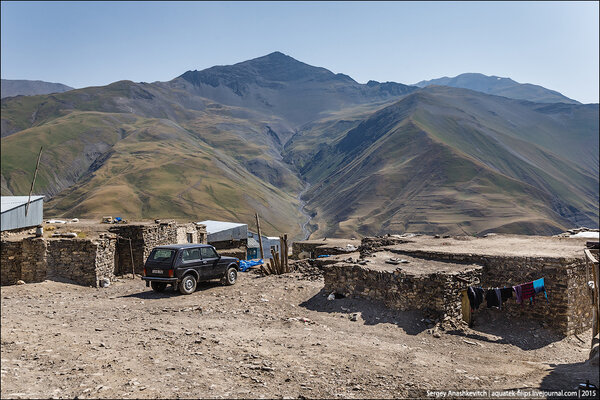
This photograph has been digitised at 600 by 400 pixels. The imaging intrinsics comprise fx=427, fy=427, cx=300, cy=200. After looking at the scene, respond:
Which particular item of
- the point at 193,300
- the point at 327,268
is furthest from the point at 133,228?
the point at 327,268

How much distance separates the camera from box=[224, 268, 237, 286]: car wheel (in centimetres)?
1884

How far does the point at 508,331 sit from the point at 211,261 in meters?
12.0

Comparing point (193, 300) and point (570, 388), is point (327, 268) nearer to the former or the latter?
point (193, 300)

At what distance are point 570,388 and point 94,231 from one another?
22533 millimetres

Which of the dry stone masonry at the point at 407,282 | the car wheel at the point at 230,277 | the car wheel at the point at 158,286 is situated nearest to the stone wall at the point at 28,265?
the car wheel at the point at 158,286

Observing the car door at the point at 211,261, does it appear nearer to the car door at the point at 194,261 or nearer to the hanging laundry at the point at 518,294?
the car door at the point at 194,261

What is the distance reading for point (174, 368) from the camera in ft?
29.4

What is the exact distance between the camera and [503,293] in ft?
51.5

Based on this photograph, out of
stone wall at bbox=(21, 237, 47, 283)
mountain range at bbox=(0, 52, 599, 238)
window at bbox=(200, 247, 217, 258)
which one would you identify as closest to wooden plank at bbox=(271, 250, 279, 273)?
window at bbox=(200, 247, 217, 258)

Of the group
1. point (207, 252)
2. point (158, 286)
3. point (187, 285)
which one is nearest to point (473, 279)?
point (207, 252)

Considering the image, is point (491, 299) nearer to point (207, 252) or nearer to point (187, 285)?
→ point (207, 252)

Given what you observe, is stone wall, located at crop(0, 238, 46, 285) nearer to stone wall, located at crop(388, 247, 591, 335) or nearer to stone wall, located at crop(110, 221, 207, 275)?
stone wall, located at crop(110, 221, 207, 275)

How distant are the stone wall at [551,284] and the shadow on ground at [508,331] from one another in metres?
0.27

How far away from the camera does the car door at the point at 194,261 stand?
17062 mm
